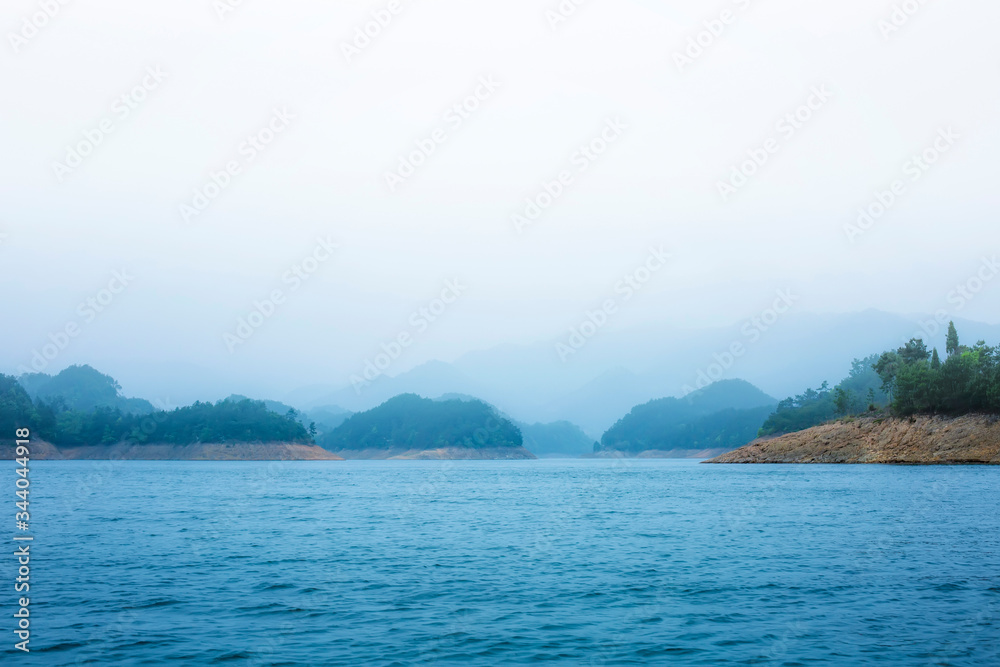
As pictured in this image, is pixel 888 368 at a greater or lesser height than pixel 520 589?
greater

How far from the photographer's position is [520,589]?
83.0 feet

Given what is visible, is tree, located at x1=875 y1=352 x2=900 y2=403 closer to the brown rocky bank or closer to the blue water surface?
the brown rocky bank

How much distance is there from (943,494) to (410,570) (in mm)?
51483

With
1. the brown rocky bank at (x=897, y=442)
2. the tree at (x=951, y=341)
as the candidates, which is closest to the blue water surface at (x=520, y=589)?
the brown rocky bank at (x=897, y=442)

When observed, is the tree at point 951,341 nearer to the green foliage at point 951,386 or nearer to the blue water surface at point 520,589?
the green foliage at point 951,386

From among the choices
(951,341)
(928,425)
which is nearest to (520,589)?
(928,425)

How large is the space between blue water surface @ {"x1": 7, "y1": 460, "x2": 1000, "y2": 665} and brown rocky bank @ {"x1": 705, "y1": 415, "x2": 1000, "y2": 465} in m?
86.8

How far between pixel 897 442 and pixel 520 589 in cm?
13409

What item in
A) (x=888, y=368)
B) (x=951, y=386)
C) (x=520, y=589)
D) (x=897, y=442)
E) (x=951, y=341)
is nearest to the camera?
(x=520, y=589)

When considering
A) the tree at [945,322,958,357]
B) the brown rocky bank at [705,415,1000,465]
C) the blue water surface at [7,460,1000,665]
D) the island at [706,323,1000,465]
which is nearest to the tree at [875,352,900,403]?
the tree at [945,322,958,357]

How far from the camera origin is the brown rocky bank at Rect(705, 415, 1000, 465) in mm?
122312

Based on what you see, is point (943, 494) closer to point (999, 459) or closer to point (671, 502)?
point (671, 502)

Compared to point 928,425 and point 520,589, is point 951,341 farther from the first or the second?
point 520,589

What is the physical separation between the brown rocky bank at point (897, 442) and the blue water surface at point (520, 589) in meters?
86.8
